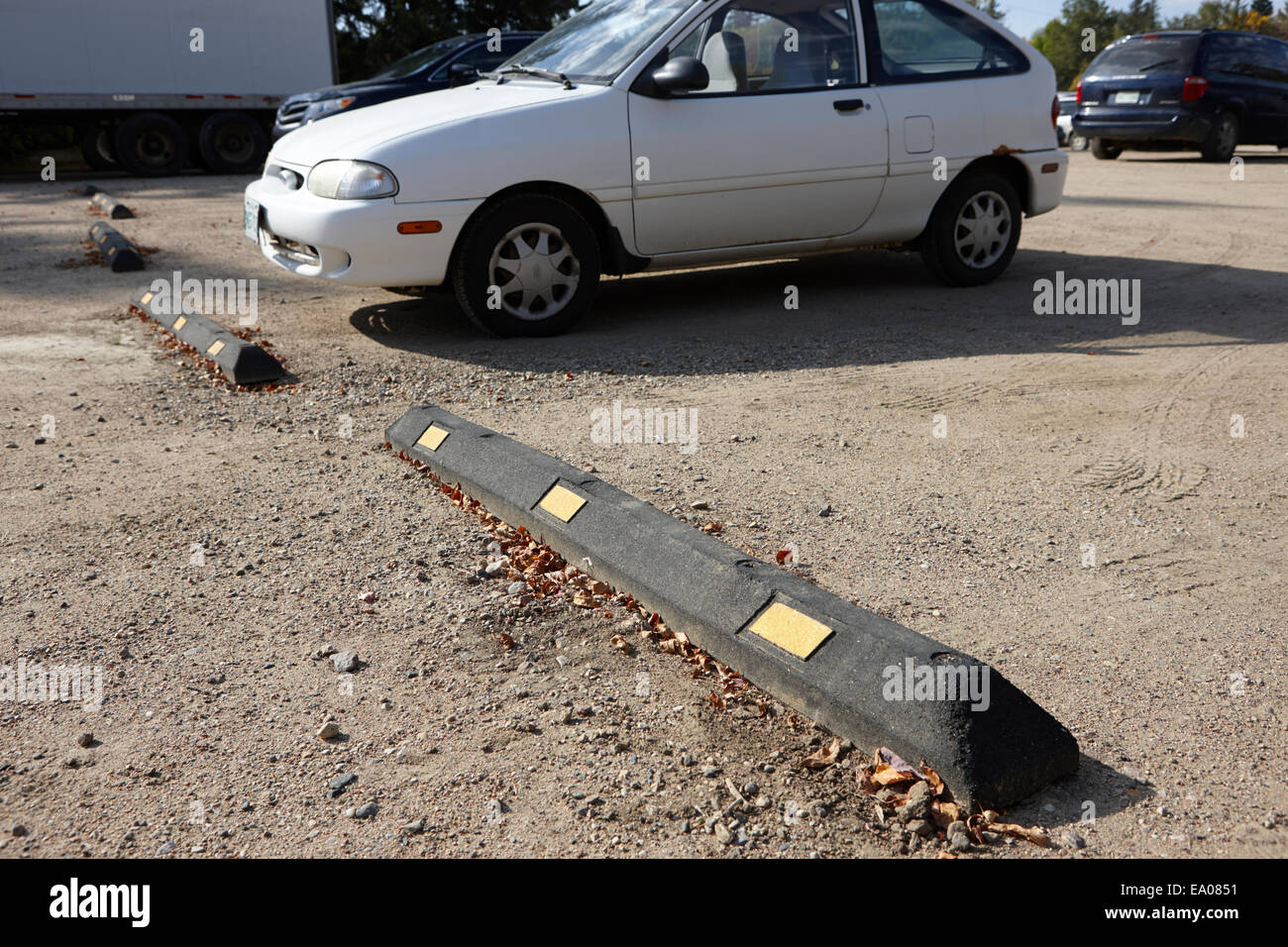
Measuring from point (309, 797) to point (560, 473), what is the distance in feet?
5.53

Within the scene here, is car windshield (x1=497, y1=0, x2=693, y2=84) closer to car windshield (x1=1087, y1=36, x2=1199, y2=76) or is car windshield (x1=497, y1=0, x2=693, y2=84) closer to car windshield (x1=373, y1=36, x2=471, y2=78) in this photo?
car windshield (x1=373, y1=36, x2=471, y2=78)

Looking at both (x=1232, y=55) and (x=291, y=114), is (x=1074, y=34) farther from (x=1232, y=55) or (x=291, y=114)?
(x=291, y=114)

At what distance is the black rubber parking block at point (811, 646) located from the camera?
7.98 feet

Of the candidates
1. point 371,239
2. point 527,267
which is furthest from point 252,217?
point 527,267

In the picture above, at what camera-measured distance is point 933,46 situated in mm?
7246

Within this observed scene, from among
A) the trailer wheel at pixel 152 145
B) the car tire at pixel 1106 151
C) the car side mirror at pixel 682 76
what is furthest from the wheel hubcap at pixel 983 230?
the trailer wheel at pixel 152 145

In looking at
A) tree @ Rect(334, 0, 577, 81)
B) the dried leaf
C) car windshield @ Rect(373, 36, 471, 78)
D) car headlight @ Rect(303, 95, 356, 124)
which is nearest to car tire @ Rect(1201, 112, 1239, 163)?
car windshield @ Rect(373, 36, 471, 78)

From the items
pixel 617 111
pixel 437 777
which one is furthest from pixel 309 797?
pixel 617 111

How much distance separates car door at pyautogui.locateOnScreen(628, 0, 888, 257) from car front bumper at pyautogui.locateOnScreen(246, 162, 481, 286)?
1125 millimetres

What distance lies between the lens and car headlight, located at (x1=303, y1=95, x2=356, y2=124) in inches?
577

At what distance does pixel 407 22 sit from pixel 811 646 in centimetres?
3010

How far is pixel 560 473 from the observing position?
3.94 metres

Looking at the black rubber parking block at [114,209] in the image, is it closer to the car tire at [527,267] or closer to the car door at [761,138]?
the car tire at [527,267]
